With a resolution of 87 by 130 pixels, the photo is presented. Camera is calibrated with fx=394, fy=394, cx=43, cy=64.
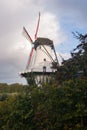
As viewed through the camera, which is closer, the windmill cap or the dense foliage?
the dense foliage

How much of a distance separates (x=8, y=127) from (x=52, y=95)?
2893 millimetres

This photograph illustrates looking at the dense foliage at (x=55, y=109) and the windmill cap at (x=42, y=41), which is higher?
the windmill cap at (x=42, y=41)

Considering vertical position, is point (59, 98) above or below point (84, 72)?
below

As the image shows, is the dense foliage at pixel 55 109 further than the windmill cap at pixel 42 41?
No

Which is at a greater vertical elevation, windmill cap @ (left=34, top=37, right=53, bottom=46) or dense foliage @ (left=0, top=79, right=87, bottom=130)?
windmill cap @ (left=34, top=37, right=53, bottom=46)

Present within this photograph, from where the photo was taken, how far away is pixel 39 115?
12570mm

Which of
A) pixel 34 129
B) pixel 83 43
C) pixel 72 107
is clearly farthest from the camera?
pixel 83 43

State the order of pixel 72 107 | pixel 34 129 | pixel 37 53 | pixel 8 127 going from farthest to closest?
1. pixel 37 53
2. pixel 8 127
3. pixel 34 129
4. pixel 72 107

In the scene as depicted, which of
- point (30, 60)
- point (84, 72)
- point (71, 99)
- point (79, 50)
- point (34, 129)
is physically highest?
point (30, 60)

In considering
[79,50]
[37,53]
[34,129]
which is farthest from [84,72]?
[37,53]

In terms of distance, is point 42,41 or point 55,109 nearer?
point 55,109

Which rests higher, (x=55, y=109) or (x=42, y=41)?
(x=42, y=41)

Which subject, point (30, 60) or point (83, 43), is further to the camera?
point (30, 60)

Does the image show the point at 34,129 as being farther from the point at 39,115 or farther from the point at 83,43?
the point at 83,43
